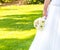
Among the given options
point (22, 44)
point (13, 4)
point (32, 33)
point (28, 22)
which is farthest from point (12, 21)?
point (13, 4)

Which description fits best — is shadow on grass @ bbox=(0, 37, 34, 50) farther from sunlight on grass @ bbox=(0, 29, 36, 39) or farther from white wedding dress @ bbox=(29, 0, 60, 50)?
white wedding dress @ bbox=(29, 0, 60, 50)

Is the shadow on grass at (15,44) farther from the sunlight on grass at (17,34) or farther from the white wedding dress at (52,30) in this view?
the white wedding dress at (52,30)

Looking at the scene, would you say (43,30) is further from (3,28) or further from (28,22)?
(28,22)

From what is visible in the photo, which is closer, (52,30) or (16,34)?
(52,30)

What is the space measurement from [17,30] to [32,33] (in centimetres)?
53

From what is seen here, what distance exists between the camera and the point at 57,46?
378 cm

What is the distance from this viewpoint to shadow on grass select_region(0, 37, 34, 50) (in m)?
6.28

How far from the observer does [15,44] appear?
6605mm

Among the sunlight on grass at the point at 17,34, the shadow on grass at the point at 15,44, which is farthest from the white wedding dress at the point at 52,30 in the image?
the sunlight on grass at the point at 17,34

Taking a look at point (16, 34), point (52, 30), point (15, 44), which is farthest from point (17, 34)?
point (52, 30)

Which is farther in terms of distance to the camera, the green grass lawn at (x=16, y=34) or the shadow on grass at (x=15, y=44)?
the green grass lawn at (x=16, y=34)

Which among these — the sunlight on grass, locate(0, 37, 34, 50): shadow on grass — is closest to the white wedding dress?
locate(0, 37, 34, 50): shadow on grass

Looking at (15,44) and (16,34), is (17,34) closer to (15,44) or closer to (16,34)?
(16,34)

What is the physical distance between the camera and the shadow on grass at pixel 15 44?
6.28 meters
